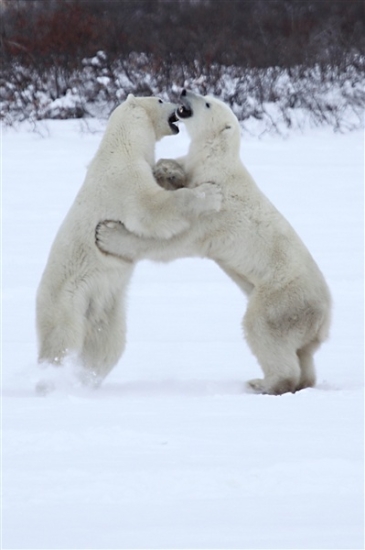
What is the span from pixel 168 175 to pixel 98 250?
0.48m

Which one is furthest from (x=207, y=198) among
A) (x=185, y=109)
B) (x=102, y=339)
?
(x=102, y=339)

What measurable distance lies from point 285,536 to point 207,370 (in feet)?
9.50

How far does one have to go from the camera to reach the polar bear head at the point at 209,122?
455 centimetres

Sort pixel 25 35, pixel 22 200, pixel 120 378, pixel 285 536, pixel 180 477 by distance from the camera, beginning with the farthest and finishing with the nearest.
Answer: pixel 25 35 < pixel 22 200 < pixel 120 378 < pixel 180 477 < pixel 285 536

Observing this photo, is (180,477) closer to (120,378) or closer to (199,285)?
(120,378)

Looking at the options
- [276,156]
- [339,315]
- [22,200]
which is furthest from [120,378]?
[276,156]

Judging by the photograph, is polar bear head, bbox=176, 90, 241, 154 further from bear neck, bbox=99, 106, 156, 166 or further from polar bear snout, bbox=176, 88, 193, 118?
bear neck, bbox=99, 106, 156, 166

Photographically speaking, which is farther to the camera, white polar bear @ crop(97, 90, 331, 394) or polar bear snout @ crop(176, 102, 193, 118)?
polar bear snout @ crop(176, 102, 193, 118)

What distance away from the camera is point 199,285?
7.28 metres

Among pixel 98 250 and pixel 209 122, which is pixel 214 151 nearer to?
pixel 209 122

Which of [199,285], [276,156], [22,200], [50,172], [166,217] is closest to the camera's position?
[166,217]

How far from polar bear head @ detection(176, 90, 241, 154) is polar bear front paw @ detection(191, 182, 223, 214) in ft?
0.78

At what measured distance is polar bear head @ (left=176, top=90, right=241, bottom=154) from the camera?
4.55 meters

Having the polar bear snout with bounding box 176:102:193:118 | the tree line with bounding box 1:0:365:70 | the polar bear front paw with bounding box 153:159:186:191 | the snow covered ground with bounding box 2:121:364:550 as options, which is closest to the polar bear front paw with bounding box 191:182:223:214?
the polar bear front paw with bounding box 153:159:186:191
